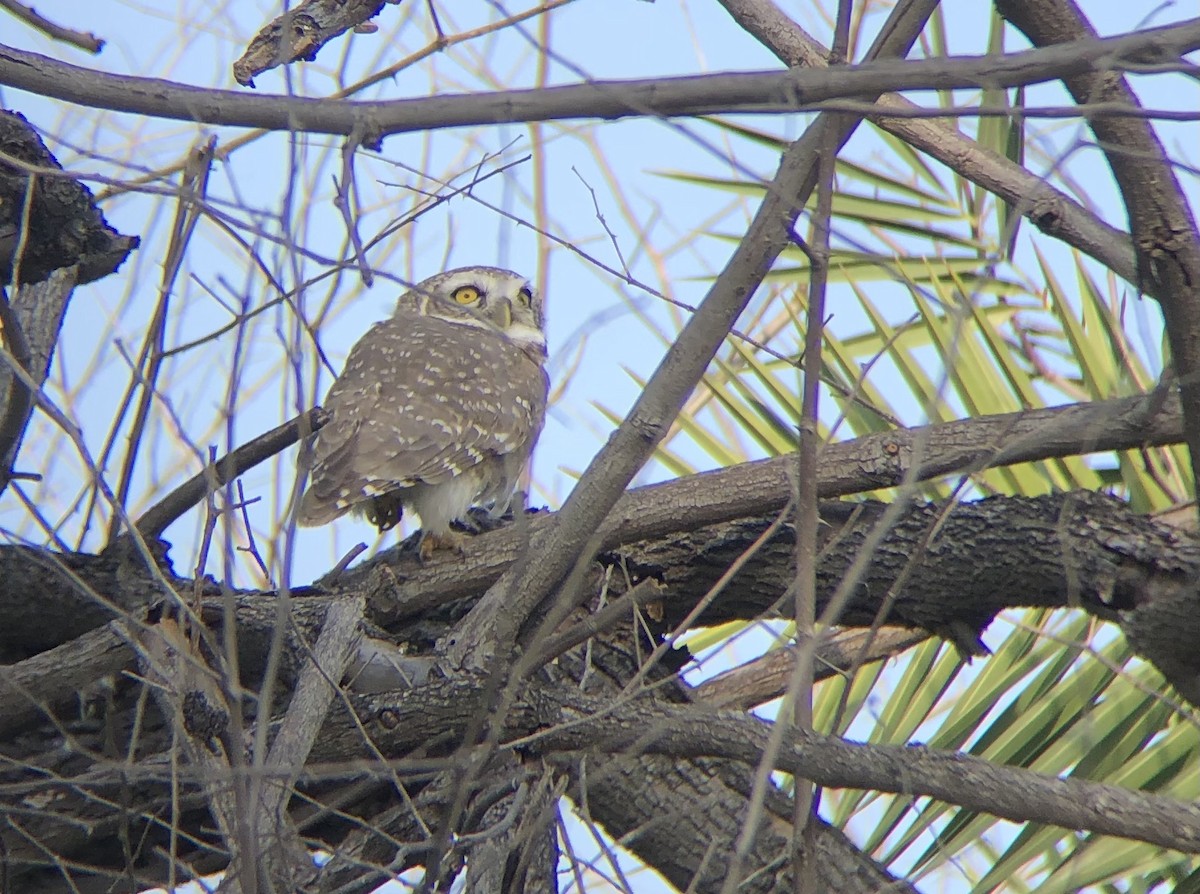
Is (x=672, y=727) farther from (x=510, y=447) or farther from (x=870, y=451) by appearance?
(x=510, y=447)

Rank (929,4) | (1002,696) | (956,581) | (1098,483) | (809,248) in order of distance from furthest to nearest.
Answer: (1098,483), (1002,696), (956,581), (929,4), (809,248)

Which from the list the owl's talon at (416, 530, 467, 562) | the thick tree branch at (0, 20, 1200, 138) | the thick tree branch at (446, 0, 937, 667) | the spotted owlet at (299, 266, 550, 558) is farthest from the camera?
the spotted owlet at (299, 266, 550, 558)

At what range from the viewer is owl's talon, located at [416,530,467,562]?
14.5ft

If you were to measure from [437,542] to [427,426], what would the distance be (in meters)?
0.49

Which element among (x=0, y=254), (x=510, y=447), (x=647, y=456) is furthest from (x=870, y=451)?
(x=0, y=254)

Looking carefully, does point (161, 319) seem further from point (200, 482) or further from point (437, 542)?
point (437, 542)

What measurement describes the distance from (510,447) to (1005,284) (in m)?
1.94

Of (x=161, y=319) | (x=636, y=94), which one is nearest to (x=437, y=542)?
(x=161, y=319)

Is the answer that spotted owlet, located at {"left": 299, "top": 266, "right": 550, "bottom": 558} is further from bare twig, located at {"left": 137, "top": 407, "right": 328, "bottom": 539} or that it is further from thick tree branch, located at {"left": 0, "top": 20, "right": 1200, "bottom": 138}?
thick tree branch, located at {"left": 0, "top": 20, "right": 1200, "bottom": 138}

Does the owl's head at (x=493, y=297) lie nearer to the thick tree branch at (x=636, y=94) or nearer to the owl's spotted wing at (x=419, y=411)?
the owl's spotted wing at (x=419, y=411)

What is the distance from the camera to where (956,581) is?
3.66 metres

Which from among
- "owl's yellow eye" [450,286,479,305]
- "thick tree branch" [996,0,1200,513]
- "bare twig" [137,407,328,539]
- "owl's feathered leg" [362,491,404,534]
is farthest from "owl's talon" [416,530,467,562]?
"thick tree branch" [996,0,1200,513]

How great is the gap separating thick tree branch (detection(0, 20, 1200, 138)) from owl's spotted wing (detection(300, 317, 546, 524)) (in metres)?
2.45

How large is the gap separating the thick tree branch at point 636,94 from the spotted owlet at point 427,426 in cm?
215
